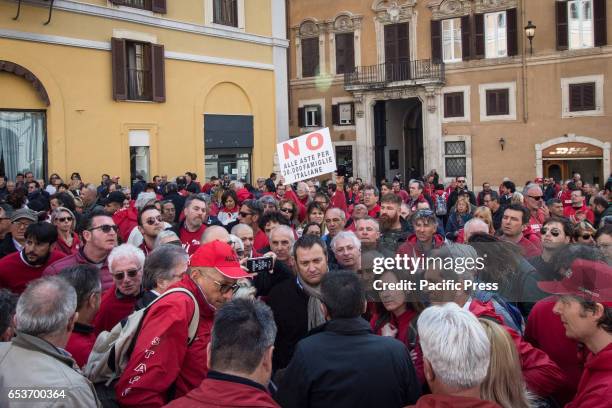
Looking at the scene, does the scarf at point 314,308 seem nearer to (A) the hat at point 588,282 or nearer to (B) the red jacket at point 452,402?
(A) the hat at point 588,282

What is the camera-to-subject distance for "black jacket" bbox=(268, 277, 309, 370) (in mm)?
4496

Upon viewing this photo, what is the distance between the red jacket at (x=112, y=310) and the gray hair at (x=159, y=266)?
440mm

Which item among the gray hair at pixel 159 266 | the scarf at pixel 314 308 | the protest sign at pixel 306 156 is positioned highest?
the protest sign at pixel 306 156

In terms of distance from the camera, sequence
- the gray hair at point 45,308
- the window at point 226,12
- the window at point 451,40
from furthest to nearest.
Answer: the window at point 451,40 < the window at point 226,12 < the gray hair at point 45,308

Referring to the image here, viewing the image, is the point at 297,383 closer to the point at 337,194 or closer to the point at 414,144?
the point at 337,194

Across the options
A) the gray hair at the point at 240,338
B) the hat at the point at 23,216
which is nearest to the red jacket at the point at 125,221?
the hat at the point at 23,216

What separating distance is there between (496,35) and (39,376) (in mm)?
28033

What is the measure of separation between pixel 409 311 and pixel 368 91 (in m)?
27.5

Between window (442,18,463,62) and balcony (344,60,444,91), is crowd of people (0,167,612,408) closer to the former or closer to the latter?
balcony (344,60,444,91)

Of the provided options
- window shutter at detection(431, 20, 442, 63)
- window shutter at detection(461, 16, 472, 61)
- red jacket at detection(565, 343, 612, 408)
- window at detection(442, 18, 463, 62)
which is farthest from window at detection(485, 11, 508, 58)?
red jacket at detection(565, 343, 612, 408)

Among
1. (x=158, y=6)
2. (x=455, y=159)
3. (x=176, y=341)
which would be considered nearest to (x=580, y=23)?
(x=455, y=159)

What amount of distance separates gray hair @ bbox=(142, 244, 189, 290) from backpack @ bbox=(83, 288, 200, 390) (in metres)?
0.42

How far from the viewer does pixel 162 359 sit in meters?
3.21

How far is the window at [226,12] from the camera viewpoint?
71.1 ft
